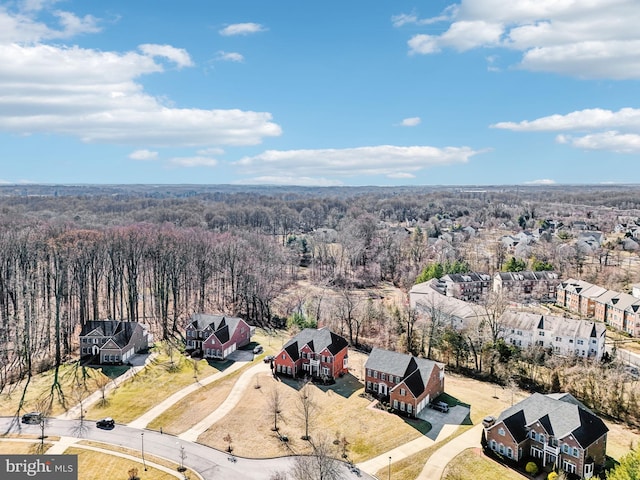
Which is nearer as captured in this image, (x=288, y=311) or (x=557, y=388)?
(x=557, y=388)

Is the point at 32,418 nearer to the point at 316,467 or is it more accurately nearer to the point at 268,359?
the point at 268,359

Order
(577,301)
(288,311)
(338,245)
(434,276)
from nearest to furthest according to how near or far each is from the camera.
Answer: (288,311) → (577,301) → (434,276) → (338,245)

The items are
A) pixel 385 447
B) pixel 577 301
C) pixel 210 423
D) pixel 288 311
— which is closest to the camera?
pixel 385 447

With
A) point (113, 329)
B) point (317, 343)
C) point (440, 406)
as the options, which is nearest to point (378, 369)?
point (440, 406)

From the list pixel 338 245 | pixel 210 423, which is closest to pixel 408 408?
pixel 210 423

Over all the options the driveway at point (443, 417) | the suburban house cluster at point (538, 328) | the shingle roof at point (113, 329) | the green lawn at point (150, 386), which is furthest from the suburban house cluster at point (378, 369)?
the shingle roof at point (113, 329)

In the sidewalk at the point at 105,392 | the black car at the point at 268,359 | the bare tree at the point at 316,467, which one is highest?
the bare tree at the point at 316,467

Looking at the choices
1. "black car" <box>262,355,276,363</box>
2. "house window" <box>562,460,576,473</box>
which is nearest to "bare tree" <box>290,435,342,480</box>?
"house window" <box>562,460,576,473</box>

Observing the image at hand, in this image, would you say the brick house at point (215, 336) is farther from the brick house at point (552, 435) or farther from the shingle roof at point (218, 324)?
the brick house at point (552, 435)

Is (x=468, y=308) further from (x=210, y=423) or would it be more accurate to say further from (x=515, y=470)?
(x=210, y=423)
